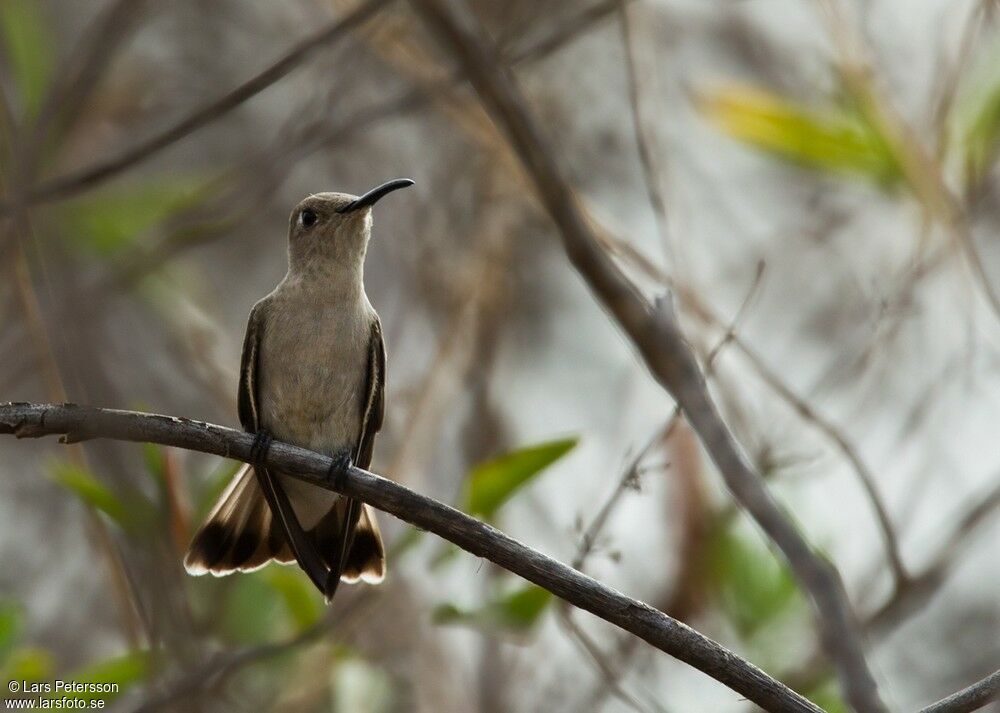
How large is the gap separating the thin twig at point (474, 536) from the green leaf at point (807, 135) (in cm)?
272

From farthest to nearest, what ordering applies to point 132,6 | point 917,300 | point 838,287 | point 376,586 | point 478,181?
point 838,287 → point 478,181 → point 917,300 → point 376,586 → point 132,6

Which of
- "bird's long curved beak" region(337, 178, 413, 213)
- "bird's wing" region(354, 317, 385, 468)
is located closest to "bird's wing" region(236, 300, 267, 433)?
"bird's wing" region(354, 317, 385, 468)

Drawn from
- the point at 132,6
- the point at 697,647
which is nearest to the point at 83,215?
the point at 132,6

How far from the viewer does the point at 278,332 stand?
14.9 ft

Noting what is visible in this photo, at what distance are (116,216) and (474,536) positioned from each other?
131 inches

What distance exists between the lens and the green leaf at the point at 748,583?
4805mm

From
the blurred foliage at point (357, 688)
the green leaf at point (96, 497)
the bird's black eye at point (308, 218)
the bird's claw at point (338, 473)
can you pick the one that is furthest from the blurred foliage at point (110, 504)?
the bird's black eye at point (308, 218)

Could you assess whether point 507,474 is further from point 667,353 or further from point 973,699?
point 667,353

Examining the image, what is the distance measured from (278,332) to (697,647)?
243 cm

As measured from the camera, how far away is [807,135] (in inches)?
198

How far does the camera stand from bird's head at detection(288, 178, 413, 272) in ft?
15.5

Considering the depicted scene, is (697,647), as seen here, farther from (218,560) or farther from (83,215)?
(83,215)

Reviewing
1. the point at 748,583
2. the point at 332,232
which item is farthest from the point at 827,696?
the point at 332,232

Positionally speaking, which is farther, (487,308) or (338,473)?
(487,308)
